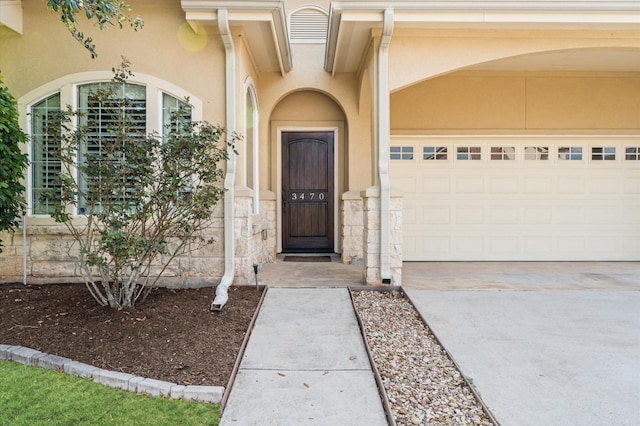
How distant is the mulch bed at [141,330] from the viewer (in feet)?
9.73

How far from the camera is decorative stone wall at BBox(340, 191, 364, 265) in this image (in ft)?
22.3

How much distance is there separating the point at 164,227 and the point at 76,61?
278cm

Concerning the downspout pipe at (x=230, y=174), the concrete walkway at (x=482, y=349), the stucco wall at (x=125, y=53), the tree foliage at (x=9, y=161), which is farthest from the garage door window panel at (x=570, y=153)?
the tree foliage at (x=9, y=161)

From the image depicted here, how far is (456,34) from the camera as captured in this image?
514cm

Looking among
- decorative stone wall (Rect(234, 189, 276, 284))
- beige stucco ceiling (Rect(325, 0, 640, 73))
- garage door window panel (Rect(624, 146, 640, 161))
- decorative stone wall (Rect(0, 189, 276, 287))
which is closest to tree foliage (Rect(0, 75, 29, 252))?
decorative stone wall (Rect(0, 189, 276, 287))

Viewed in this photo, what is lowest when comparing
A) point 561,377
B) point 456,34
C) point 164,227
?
point 561,377

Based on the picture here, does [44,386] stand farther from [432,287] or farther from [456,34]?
[456,34]

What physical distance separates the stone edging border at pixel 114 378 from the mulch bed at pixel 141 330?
0.07 metres

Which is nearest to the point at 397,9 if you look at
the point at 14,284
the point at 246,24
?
the point at 246,24

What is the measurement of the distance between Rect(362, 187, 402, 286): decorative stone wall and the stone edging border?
2882 mm

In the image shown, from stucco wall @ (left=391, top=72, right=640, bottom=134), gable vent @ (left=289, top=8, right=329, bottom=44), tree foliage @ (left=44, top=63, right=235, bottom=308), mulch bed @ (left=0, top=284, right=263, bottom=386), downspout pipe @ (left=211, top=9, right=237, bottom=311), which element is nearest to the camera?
mulch bed @ (left=0, top=284, right=263, bottom=386)

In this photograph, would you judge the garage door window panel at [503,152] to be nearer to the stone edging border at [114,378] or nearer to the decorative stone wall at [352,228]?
the decorative stone wall at [352,228]

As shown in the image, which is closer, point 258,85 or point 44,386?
point 44,386

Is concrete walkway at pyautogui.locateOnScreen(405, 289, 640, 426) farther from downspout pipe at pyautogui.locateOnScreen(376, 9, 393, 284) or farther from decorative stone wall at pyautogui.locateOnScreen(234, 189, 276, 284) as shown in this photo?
decorative stone wall at pyautogui.locateOnScreen(234, 189, 276, 284)
